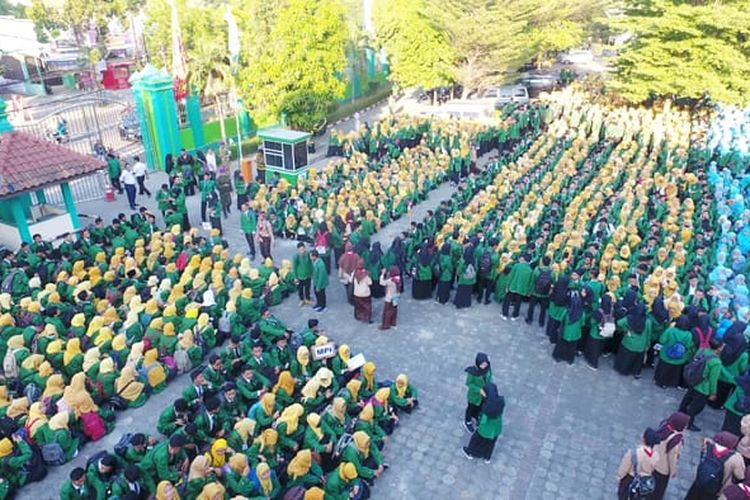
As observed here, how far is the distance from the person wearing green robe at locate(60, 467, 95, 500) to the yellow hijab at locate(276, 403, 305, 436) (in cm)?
221

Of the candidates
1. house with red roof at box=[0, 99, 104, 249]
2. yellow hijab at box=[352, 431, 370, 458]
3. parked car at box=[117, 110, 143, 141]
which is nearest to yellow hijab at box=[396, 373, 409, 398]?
yellow hijab at box=[352, 431, 370, 458]

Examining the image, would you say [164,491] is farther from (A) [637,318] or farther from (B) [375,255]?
(A) [637,318]

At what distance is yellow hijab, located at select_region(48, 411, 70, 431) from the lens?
7695 mm

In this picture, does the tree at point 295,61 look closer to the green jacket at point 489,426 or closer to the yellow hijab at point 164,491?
the green jacket at point 489,426

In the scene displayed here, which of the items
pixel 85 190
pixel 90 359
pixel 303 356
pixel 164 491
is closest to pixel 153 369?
pixel 90 359

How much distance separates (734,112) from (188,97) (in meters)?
19.1

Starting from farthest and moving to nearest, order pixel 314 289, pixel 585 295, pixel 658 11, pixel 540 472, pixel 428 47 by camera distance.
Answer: pixel 428 47 → pixel 658 11 → pixel 314 289 → pixel 585 295 → pixel 540 472

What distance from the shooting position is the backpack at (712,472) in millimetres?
6387

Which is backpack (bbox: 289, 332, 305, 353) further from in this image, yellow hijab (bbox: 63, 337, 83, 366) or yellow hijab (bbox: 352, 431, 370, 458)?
yellow hijab (bbox: 63, 337, 83, 366)

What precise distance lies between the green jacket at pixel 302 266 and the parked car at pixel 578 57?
130 feet

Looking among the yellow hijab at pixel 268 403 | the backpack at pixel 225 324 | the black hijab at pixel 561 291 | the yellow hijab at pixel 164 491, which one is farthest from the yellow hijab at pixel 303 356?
the black hijab at pixel 561 291

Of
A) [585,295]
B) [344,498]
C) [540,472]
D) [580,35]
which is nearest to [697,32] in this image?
[580,35]

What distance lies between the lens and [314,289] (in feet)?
37.6

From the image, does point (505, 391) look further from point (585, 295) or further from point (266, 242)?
point (266, 242)
